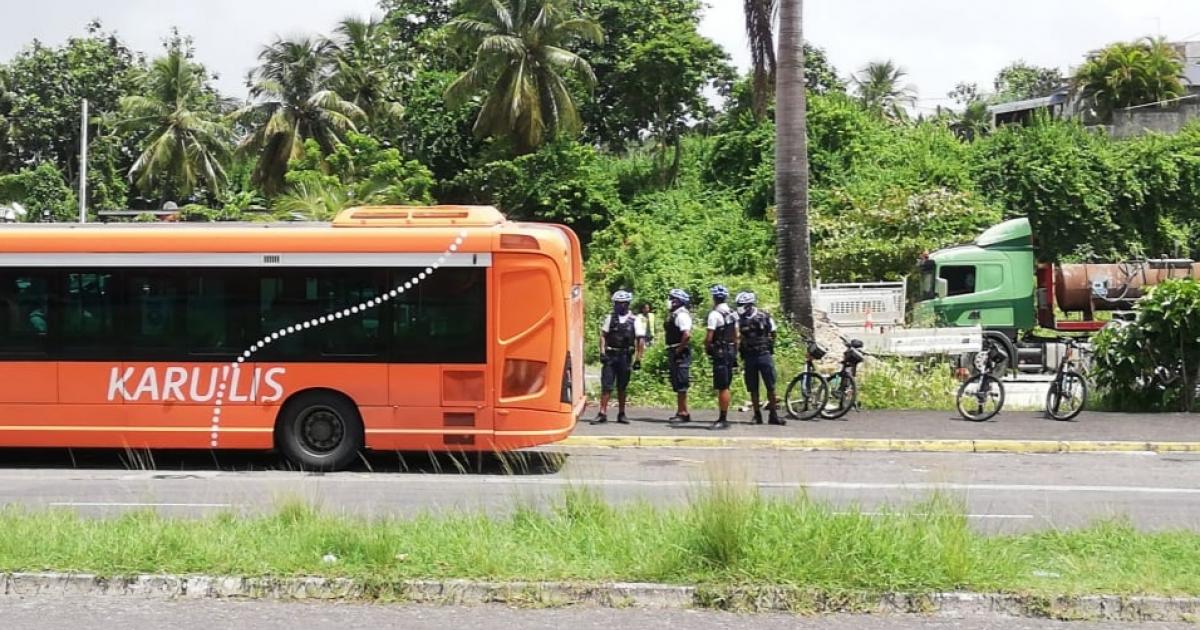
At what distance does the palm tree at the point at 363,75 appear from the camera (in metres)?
50.7

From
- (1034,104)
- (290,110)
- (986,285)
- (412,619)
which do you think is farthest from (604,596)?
(1034,104)

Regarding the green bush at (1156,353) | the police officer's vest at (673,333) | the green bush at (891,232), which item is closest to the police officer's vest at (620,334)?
the police officer's vest at (673,333)

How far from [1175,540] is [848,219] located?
26245mm

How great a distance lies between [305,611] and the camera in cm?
654

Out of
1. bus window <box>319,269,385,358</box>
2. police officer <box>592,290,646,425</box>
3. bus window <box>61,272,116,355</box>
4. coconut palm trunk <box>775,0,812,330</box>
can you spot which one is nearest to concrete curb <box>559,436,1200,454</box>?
police officer <box>592,290,646,425</box>

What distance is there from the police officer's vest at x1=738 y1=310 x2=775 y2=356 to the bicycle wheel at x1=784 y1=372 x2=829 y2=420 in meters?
1.39

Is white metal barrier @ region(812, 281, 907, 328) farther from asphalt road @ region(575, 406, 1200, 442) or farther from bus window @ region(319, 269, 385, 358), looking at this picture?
bus window @ region(319, 269, 385, 358)

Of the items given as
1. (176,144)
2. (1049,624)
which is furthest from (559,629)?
(176,144)

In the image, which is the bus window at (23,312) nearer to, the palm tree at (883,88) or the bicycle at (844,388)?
the bicycle at (844,388)

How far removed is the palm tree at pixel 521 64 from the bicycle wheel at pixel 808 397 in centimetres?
2664

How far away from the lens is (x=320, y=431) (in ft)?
42.5

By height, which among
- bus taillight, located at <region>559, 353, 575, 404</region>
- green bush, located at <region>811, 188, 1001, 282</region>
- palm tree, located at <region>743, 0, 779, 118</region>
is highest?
palm tree, located at <region>743, 0, 779, 118</region>

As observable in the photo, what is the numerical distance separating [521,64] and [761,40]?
22.1m

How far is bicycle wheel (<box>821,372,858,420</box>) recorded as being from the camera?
56.9 feet
